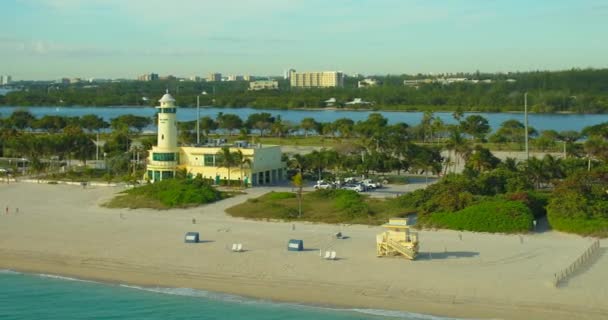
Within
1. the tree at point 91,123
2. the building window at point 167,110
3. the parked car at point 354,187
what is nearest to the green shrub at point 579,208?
the parked car at point 354,187

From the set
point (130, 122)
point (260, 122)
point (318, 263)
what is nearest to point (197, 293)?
point (318, 263)

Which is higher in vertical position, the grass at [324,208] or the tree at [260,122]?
the tree at [260,122]

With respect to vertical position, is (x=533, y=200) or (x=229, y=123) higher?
(x=229, y=123)

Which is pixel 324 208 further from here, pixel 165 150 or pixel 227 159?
pixel 165 150

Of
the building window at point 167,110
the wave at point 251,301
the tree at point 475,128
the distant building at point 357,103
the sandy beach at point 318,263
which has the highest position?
the distant building at point 357,103

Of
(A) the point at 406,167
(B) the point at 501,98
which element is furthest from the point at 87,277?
(B) the point at 501,98

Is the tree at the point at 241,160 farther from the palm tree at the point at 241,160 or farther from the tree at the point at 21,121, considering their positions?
the tree at the point at 21,121
